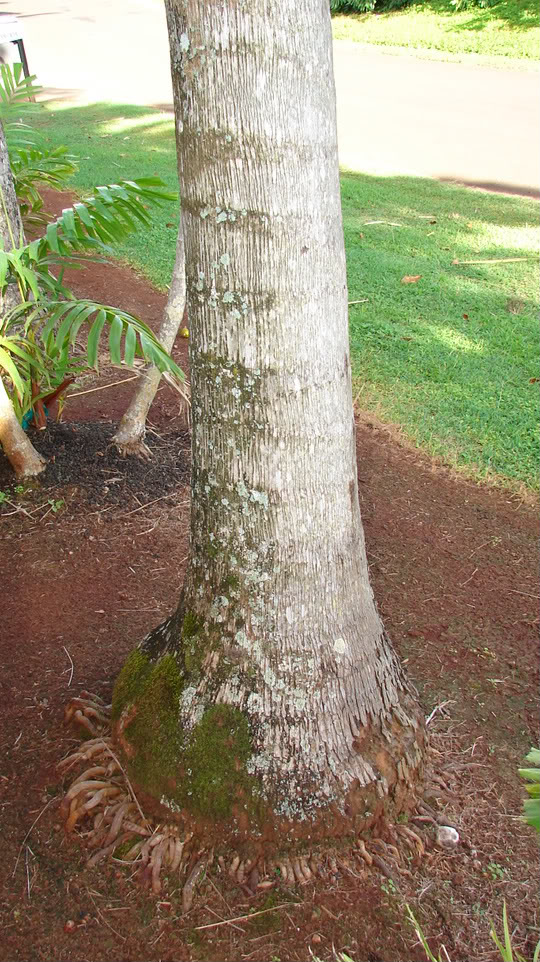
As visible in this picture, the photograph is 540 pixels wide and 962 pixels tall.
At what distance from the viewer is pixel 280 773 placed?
2.30 metres

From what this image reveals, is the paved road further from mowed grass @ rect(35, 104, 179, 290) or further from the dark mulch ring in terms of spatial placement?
the dark mulch ring

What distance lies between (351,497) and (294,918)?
1.14 m

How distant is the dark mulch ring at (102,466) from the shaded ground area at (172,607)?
0.03 ft

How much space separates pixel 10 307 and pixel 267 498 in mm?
2427

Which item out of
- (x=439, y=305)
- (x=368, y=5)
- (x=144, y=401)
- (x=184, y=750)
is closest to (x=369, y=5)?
(x=368, y=5)

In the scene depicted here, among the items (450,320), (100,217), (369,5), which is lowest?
(450,320)

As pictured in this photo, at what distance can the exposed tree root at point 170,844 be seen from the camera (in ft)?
7.46

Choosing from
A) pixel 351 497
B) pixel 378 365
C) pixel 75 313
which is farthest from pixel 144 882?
pixel 378 365

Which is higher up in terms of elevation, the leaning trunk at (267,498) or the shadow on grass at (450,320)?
the leaning trunk at (267,498)

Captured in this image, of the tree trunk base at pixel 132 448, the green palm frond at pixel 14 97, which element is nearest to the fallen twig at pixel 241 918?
the tree trunk base at pixel 132 448

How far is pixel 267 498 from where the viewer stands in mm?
A: 2170

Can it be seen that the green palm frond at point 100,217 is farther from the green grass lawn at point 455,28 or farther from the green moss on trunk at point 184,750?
the green grass lawn at point 455,28

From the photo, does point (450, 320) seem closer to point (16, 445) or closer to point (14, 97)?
point (14, 97)

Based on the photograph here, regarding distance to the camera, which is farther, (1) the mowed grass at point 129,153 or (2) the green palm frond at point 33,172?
(1) the mowed grass at point 129,153
